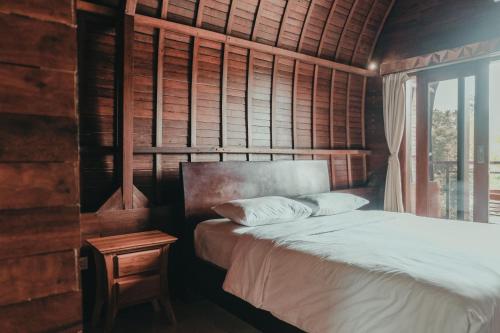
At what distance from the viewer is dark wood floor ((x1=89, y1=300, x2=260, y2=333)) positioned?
109 inches

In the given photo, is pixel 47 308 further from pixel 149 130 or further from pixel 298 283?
pixel 149 130

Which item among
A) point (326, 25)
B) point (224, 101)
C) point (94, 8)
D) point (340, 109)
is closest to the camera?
point (94, 8)

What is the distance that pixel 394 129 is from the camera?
5043 mm

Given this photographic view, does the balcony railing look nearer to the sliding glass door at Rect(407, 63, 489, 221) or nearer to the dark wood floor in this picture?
the sliding glass door at Rect(407, 63, 489, 221)

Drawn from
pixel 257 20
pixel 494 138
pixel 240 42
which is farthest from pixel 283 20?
pixel 494 138

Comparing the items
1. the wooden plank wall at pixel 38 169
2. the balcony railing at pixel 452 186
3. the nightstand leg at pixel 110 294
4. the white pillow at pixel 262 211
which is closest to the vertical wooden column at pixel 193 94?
the white pillow at pixel 262 211

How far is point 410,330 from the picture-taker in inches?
63.8

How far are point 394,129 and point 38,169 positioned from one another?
4.85 meters

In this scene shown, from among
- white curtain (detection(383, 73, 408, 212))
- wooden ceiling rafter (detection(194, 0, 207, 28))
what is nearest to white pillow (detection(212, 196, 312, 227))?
wooden ceiling rafter (detection(194, 0, 207, 28))

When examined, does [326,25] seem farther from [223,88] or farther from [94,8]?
[94,8]

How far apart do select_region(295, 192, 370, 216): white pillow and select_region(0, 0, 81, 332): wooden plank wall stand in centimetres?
287

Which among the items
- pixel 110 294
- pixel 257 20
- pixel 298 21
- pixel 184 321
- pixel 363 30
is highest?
pixel 363 30

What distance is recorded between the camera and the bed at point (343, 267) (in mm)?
1641

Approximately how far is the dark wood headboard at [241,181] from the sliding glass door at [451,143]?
140cm
